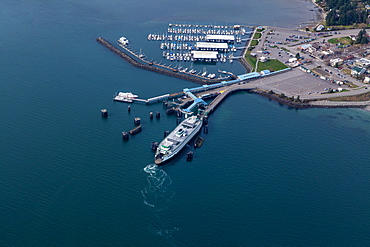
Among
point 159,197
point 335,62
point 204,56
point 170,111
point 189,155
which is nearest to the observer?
point 159,197

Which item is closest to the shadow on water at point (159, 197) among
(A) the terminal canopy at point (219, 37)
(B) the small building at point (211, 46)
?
(B) the small building at point (211, 46)

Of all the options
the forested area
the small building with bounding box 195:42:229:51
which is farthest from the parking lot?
the forested area

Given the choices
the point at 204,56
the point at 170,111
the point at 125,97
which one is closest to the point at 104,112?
the point at 125,97

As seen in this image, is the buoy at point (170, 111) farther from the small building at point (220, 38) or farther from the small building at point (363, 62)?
the small building at point (363, 62)

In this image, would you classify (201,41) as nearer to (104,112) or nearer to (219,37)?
(219,37)

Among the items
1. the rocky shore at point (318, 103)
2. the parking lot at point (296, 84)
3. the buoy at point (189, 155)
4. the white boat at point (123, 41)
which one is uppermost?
the white boat at point (123, 41)

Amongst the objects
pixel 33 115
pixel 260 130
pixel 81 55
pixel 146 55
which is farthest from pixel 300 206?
pixel 81 55
